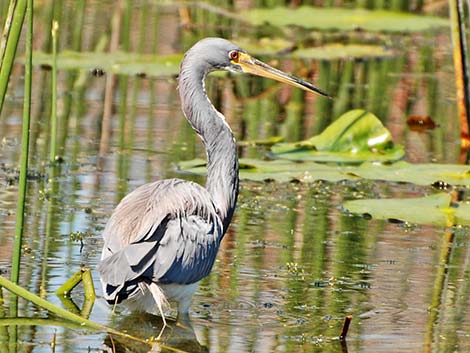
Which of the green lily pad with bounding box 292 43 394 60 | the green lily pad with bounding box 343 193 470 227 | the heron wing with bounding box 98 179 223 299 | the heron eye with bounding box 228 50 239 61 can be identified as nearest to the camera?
the heron wing with bounding box 98 179 223 299

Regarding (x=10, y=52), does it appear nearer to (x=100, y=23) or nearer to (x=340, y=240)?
(x=340, y=240)

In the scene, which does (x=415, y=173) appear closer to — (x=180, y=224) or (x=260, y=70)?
(x=260, y=70)

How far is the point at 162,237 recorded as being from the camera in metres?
5.57

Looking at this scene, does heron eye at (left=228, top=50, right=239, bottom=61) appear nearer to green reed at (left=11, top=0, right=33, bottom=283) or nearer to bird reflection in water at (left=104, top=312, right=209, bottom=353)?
bird reflection in water at (left=104, top=312, right=209, bottom=353)

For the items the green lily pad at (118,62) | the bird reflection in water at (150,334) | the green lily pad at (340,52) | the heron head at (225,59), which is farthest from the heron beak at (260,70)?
the green lily pad at (340,52)

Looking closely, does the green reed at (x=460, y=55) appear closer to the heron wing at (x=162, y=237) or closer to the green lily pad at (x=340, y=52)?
the heron wing at (x=162, y=237)

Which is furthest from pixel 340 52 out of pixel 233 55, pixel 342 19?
pixel 233 55

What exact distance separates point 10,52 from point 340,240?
2897mm

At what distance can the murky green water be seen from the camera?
5700mm

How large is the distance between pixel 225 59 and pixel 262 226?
142cm

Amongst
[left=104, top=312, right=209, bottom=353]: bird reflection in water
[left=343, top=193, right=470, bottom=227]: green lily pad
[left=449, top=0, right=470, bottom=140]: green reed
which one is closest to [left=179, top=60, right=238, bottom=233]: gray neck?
[left=104, top=312, right=209, bottom=353]: bird reflection in water

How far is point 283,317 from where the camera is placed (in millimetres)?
5883

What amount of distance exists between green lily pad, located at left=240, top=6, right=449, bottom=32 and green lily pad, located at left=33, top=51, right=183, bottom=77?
8.51 ft

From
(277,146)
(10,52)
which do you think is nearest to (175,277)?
(10,52)
